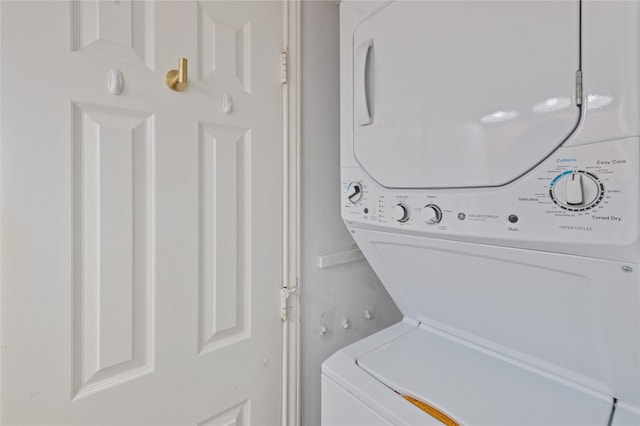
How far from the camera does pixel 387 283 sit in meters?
1.23

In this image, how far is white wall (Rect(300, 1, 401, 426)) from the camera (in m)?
1.39

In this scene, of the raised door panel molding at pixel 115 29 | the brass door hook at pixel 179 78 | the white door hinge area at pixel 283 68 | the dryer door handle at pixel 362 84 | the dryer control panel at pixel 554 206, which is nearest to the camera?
the dryer control panel at pixel 554 206

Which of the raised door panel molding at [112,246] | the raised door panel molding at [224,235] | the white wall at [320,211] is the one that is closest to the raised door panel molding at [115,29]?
the raised door panel molding at [112,246]

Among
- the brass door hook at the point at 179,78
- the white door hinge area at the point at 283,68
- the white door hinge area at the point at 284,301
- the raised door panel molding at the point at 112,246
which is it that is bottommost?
the white door hinge area at the point at 284,301

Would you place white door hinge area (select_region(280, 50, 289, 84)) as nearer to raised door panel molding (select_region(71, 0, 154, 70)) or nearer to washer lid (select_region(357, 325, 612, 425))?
raised door panel molding (select_region(71, 0, 154, 70))

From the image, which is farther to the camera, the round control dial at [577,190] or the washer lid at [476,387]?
the washer lid at [476,387]

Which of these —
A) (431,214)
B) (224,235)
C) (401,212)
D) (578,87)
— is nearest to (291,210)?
(224,235)

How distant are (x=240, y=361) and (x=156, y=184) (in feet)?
2.48

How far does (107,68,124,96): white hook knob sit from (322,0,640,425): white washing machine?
0.74 metres

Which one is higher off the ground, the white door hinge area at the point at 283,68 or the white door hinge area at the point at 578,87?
the white door hinge area at the point at 283,68

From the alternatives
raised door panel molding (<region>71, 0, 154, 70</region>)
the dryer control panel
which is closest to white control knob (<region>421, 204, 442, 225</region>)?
the dryer control panel

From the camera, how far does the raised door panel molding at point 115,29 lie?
824mm

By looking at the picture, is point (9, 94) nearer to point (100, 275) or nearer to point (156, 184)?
point (156, 184)

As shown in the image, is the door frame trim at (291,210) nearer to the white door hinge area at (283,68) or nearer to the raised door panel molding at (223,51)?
the white door hinge area at (283,68)
